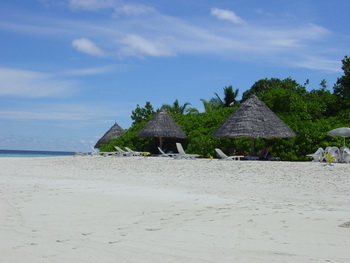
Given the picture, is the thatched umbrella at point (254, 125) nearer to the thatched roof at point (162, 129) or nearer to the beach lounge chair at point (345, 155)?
the beach lounge chair at point (345, 155)

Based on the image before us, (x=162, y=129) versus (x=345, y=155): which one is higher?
(x=162, y=129)

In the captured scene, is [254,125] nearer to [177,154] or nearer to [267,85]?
[177,154]

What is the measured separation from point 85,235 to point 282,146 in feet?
46.9

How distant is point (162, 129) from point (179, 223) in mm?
16603

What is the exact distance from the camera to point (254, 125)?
57.0 ft

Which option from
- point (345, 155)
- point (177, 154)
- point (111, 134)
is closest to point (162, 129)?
point (177, 154)

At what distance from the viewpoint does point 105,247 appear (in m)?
4.22

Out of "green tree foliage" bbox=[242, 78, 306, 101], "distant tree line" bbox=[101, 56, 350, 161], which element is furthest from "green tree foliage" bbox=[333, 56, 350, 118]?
"green tree foliage" bbox=[242, 78, 306, 101]

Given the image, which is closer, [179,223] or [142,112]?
[179,223]

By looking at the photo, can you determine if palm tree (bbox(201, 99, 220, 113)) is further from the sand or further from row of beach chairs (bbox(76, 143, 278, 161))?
the sand

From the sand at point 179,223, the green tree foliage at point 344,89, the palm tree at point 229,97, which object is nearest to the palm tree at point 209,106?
the palm tree at point 229,97

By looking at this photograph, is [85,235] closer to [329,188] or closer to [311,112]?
[329,188]

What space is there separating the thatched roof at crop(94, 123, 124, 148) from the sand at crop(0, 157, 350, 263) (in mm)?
18475

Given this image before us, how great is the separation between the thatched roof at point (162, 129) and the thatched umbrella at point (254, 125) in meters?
4.25
